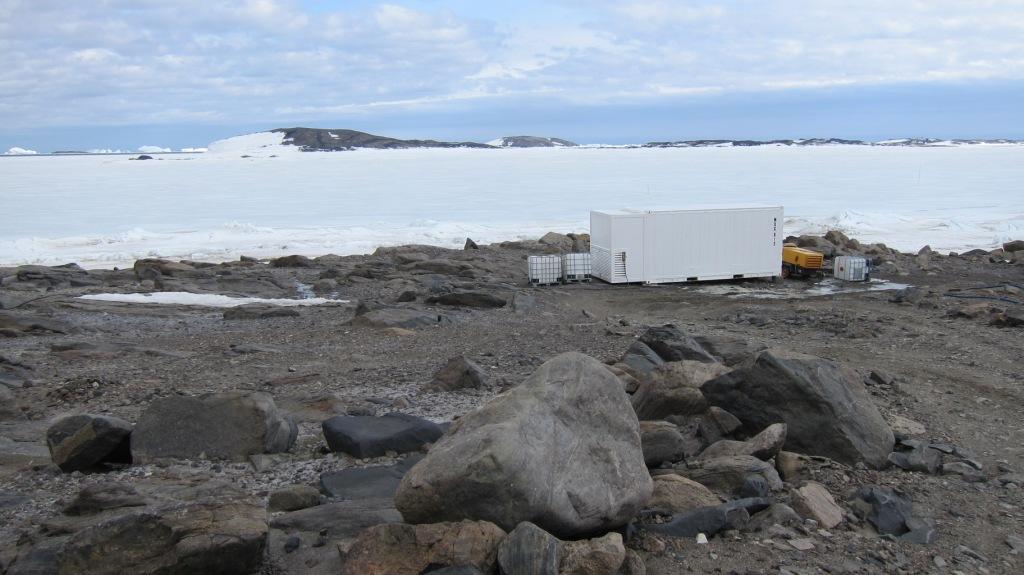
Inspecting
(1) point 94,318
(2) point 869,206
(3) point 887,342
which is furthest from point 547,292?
(2) point 869,206

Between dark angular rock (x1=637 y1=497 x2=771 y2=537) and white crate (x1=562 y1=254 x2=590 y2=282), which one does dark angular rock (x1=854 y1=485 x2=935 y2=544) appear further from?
white crate (x1=562 y1=254 x2=590 y2=282)

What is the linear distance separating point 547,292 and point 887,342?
7.58 m

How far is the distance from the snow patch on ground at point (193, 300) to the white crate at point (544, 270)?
4476mm

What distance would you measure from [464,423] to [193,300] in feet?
44.1

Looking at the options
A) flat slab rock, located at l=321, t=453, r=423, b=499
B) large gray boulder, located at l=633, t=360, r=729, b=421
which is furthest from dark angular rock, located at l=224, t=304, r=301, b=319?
flat slab rock, located at l=321, t=453, r=423, b=499

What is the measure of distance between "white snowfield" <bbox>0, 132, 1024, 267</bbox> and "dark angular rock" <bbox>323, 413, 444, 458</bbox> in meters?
18.1

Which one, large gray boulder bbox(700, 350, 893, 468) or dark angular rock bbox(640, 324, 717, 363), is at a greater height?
large gray boulder bbox(700, 350, 893, 468)

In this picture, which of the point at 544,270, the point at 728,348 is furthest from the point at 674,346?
the point at 544,270

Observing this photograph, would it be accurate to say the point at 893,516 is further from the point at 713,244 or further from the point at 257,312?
the point at 713,244

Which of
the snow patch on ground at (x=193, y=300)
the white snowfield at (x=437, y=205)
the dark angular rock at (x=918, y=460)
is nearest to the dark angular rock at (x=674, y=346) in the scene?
the dark angular rock at (x=918, y=460)

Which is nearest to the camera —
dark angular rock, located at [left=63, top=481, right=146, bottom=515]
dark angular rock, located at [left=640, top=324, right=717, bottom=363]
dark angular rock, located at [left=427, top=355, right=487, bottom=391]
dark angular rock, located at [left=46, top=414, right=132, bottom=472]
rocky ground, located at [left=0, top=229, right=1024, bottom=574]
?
rocky ground, located at [left=0, top=229, right=1024, bottom=574]

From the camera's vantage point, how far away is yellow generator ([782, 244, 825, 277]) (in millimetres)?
20141

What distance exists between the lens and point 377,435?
657 cm

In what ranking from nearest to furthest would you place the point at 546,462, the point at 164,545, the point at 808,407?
the point at 164,545
the point at 546,462
the point at 808,407
